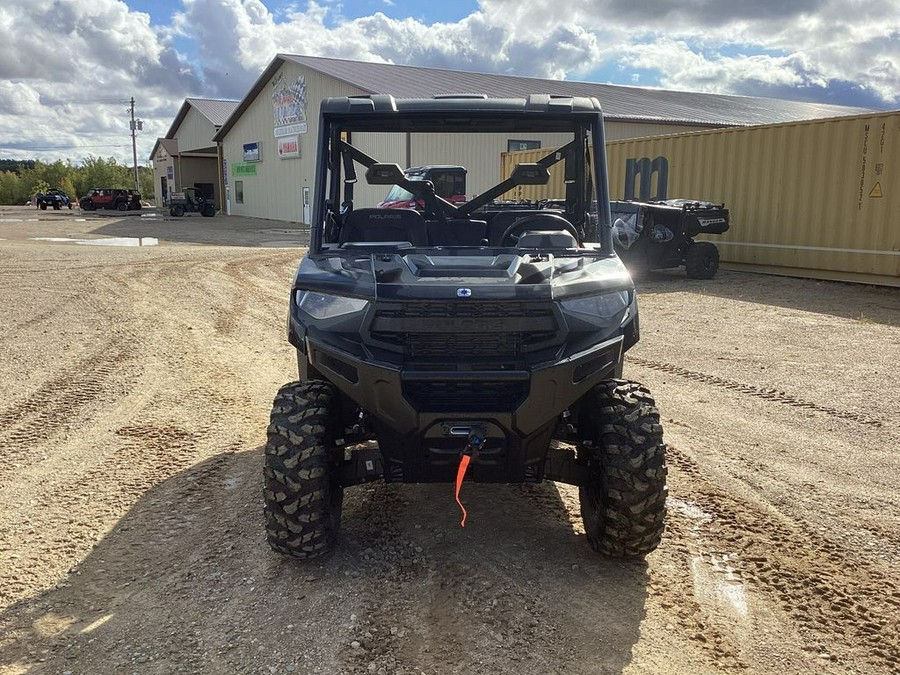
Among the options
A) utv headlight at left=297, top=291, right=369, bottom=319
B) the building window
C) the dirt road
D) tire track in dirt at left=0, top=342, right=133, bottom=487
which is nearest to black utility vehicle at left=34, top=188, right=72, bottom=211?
the building window

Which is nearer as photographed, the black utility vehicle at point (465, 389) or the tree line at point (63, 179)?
the black utility vehicle at point (465, 389)

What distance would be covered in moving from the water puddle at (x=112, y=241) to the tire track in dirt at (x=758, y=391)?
18.3m

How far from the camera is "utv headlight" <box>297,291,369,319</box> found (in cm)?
301

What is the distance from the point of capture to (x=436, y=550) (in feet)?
11.4

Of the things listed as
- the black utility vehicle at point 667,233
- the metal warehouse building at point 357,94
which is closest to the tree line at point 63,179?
the metal warehouse building at point 357,94

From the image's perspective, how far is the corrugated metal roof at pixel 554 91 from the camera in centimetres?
2789

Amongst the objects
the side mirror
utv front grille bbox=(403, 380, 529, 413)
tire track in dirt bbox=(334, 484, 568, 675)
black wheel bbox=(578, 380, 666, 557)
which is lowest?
tire track in dirt bbox=(334, 484, 568, 675)

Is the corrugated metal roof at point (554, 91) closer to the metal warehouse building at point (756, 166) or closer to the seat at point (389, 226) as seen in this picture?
the metal warehouse building at point (756, 166)

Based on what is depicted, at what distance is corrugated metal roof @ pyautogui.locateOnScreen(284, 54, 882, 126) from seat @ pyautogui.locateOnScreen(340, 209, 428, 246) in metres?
22.3

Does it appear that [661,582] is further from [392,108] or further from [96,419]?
[96,419]

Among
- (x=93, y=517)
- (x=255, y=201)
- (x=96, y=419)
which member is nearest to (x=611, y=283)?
(x=93, y=517)

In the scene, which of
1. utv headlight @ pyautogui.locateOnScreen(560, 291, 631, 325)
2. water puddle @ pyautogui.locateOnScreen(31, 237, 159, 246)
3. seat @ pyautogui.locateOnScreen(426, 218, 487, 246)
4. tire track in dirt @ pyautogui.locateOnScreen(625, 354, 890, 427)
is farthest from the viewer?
water puddle @ pyautogui.locateOnScreen(31, 237, 159, 246)

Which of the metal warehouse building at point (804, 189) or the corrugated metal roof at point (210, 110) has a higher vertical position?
the corrugated metal roof at point (210, 110)

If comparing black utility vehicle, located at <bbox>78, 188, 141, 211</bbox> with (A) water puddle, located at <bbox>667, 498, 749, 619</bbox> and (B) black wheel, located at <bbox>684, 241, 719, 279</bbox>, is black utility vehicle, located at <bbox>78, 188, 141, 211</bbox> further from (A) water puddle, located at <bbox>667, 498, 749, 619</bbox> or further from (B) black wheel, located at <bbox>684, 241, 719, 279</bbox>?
(A) water puddle, located at <bbox>667, 498, 749, 619</bbox>
